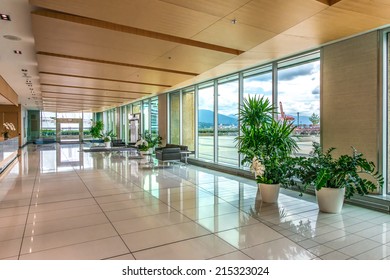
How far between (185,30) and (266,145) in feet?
8.71

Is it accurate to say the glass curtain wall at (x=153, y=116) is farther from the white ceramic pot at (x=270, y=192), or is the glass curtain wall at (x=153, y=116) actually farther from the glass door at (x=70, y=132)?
the glass door at (x=70, y=132)

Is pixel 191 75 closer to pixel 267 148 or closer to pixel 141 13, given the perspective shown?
pixel 267 148

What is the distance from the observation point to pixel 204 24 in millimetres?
4238

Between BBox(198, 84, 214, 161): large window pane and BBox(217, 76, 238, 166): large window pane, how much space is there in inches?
17.6

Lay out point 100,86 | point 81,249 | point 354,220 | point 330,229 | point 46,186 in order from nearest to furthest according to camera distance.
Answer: point 81,249
point 330,229
point 354,220
point 46,186
point 100,86

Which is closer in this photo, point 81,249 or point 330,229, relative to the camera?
point 81,249

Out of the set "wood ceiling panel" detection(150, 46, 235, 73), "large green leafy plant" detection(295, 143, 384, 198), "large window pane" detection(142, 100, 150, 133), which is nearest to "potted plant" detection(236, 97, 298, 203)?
"large green leafy plant" detection(295, 143, 384, 198)

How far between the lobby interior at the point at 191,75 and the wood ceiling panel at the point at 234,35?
0.03 m

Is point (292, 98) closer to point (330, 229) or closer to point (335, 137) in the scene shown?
point (335, 137)

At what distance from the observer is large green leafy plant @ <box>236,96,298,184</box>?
16.6 feet

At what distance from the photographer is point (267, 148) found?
5.21 metres

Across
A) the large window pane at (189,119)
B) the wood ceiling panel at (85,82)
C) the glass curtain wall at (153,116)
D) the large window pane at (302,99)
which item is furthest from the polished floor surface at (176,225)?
the glass curtain wall at (153,116)

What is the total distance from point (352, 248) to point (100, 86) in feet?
31.6

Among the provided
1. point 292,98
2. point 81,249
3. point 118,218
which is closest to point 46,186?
point 118,218
